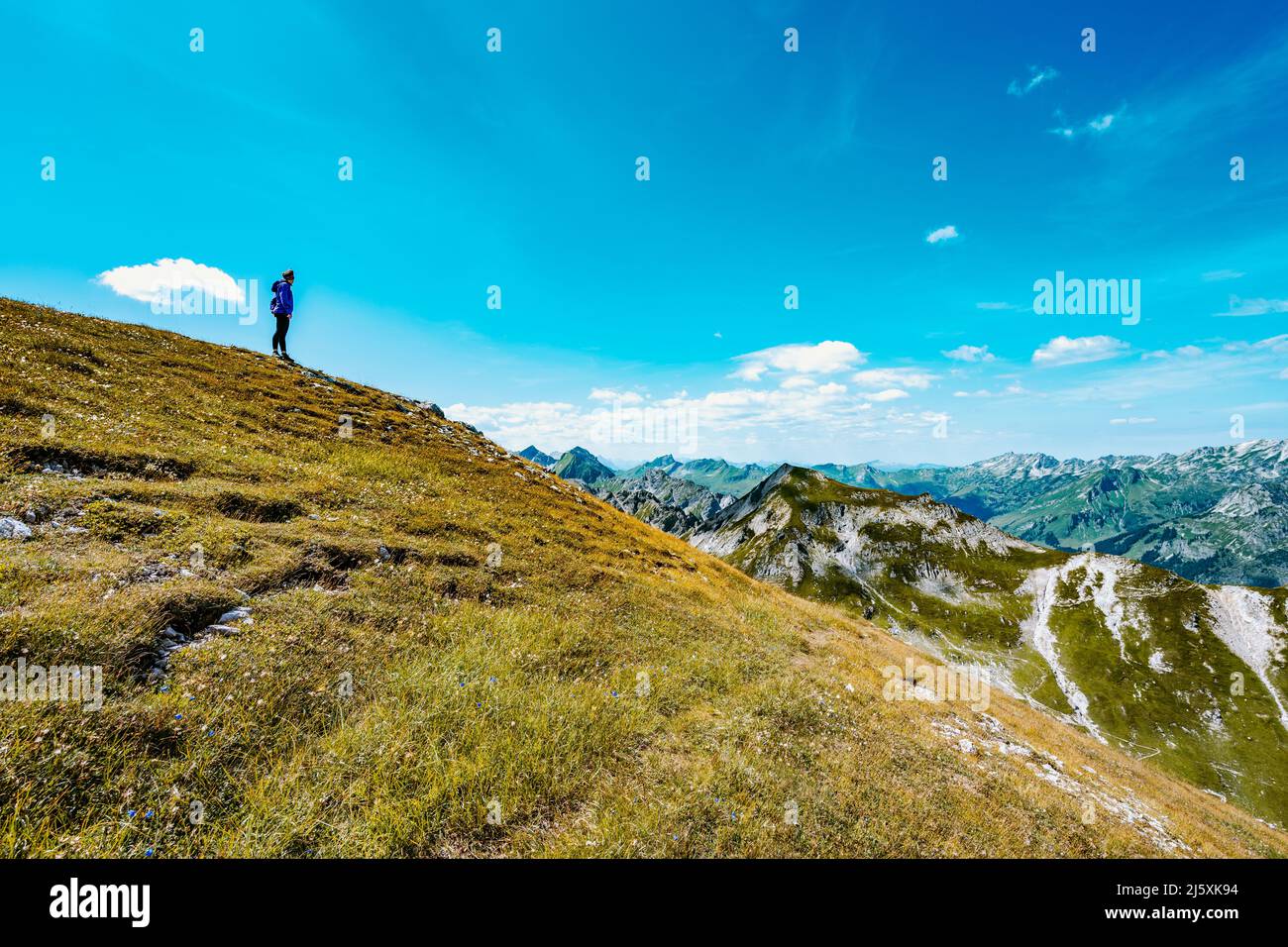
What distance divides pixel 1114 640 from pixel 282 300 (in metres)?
222

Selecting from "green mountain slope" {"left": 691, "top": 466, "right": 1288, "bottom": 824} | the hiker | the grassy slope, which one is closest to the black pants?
the hiker

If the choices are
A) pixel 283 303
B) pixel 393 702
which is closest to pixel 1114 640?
pixel 393 702

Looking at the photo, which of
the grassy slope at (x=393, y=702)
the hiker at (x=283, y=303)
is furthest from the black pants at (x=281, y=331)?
the grassy slope at (x=393, y=702)

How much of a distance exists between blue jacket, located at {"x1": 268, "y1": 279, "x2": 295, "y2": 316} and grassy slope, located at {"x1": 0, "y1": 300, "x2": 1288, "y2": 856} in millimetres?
10635

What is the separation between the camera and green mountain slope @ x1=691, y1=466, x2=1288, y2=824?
124m

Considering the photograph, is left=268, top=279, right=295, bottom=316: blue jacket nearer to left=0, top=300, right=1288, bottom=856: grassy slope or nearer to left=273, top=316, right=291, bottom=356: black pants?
left=273, top=316, right=291, bottom=356: black pants

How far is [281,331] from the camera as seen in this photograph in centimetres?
3288

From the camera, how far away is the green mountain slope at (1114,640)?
124 metres

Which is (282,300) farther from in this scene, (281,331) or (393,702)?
(393,702)

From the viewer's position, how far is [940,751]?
1188cm
